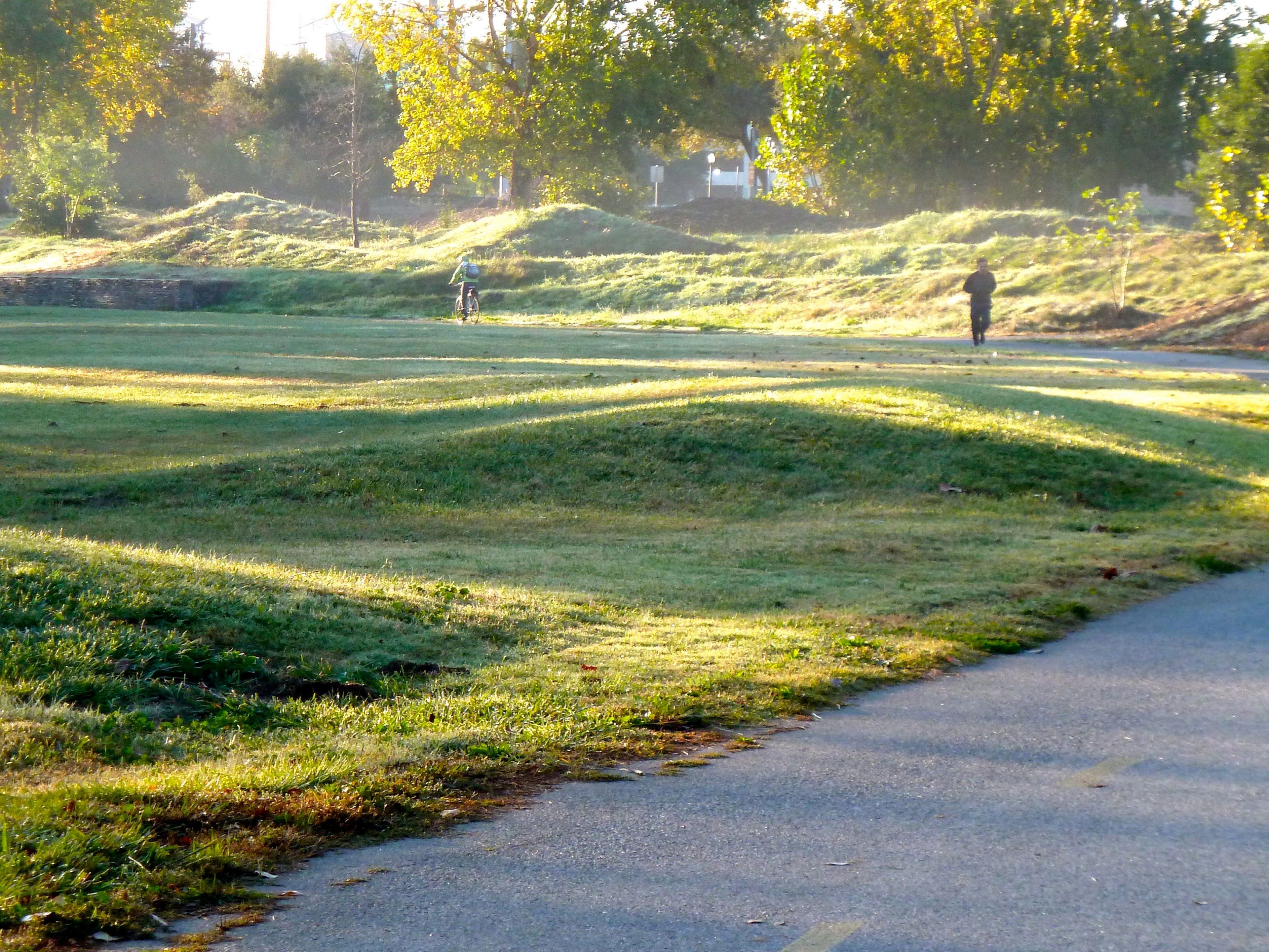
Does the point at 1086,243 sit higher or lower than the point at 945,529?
higher

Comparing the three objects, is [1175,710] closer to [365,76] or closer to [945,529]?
[945,529]

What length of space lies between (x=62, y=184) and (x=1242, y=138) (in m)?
45.7

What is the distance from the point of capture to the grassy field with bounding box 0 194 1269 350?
36094mm

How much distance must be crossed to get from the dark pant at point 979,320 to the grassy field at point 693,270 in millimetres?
4755

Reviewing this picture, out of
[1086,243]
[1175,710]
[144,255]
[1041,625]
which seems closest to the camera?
[1175,710]

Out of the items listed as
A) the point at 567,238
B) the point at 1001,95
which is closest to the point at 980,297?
the point at 567,238

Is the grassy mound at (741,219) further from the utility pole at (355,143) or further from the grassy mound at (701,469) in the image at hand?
the grassy mound at (701,469)

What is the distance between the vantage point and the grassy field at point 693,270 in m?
36.1

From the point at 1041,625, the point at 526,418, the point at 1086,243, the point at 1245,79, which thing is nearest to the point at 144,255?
the point at 1086,243

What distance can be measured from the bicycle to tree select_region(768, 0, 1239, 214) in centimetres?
2591

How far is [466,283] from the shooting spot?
39.4 meters

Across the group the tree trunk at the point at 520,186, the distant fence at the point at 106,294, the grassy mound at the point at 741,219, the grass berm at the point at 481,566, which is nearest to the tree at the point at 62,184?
the distant fence at the point at 106,294

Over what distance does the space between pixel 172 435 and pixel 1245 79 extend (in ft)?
87.1

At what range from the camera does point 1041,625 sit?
8.73 metres
